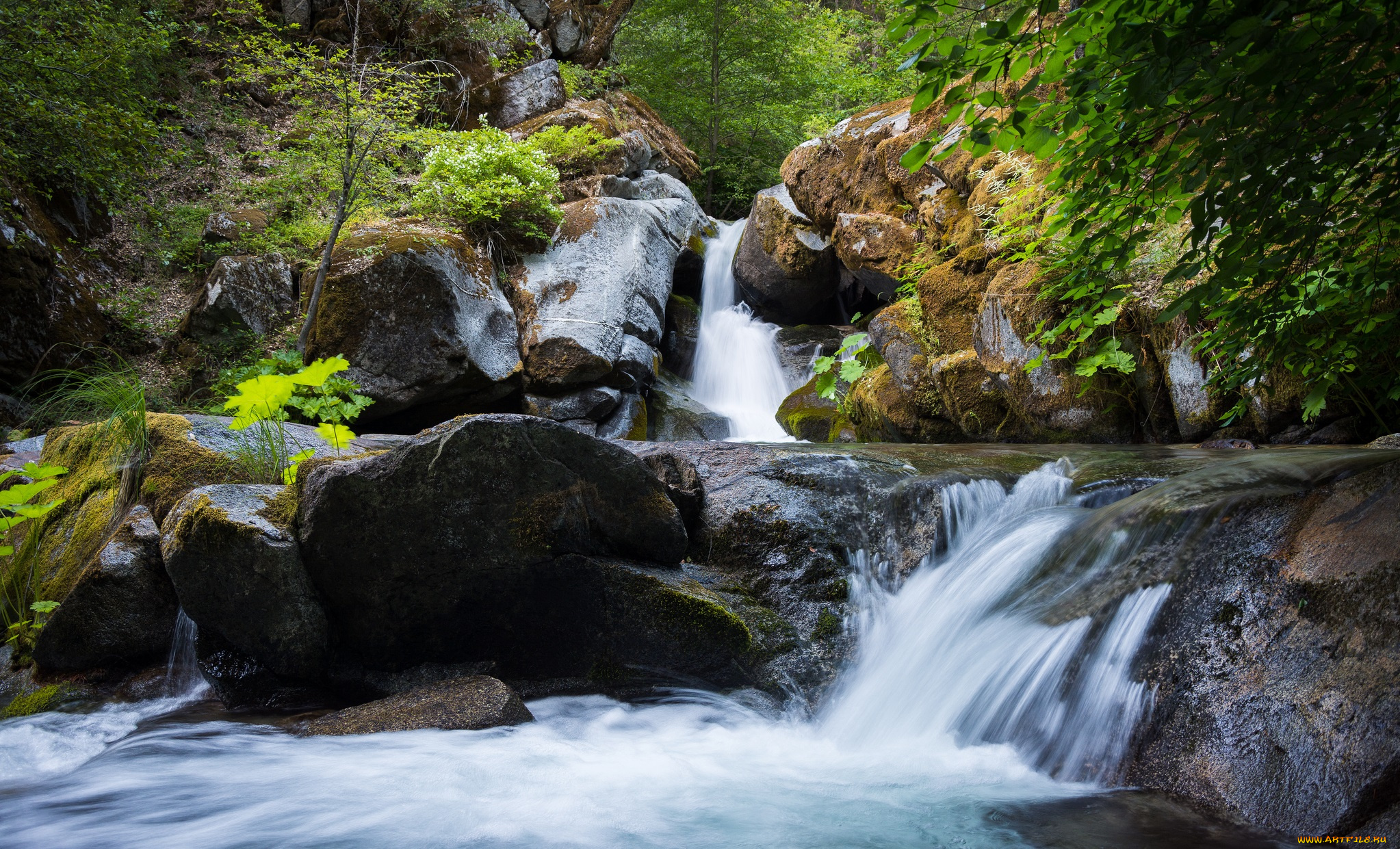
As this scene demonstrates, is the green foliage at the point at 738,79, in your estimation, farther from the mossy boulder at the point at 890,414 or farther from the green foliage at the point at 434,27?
the mossy boulder at the point at 890,414

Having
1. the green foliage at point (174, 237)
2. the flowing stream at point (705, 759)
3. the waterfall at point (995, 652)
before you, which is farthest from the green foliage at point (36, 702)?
the green foliage at point (174, 237)

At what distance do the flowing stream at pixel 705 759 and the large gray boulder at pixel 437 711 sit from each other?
2.6 inches

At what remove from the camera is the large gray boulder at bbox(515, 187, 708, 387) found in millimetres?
9602

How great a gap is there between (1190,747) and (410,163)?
43.4 feet

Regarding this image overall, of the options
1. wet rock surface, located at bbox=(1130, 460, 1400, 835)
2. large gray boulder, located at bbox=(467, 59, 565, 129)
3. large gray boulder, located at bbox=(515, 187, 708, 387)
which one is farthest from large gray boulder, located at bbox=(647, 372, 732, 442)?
wet rock surface, located at bbox=(1130, 460, 1400, 835)

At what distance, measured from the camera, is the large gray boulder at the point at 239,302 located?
951cm

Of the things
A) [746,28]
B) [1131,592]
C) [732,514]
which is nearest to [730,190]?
[746,28]

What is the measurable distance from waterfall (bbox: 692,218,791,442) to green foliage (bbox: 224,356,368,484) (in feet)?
21.3

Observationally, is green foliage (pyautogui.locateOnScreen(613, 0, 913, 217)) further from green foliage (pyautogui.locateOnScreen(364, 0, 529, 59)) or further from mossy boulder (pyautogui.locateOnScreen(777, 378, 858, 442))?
mossy boulder (pyautogui.locateOnScreen(777, 378, 858, 442))

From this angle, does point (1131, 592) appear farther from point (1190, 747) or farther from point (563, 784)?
point (563, 784)

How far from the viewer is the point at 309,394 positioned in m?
7.84

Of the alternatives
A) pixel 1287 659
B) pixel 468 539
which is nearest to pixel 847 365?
pixel 468 539

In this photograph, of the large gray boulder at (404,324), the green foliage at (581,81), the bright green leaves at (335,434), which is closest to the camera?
the bright green leaves at (335,434)

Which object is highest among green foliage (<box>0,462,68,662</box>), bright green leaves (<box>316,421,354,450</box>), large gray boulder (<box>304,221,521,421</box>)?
large gray boulder (<box>304,221,521,421</box>)
